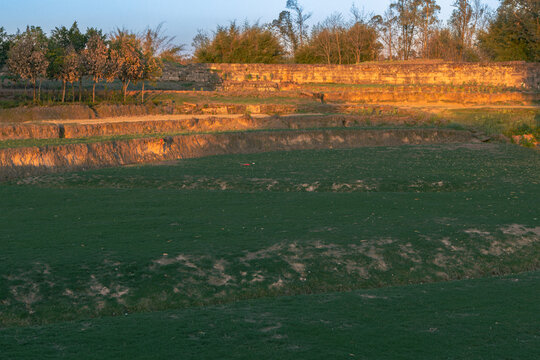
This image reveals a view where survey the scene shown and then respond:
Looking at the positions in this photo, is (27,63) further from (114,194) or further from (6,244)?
(6,244)

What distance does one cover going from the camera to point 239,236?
23.6ft

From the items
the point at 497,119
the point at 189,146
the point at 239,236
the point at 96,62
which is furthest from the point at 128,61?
the point at 239,236

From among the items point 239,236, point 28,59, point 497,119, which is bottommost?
point 239,236

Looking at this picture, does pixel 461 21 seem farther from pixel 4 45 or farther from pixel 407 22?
pixel 4 45

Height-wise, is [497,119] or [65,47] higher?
[65,47]

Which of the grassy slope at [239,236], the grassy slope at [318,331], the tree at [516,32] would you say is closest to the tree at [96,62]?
the grassy slope at [239,236]

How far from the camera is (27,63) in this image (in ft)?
72.9

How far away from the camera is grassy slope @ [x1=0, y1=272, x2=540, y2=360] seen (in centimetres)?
403

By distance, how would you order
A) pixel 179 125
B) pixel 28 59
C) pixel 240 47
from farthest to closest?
pixel 240 47
pixel 28 59
pixel 179 125

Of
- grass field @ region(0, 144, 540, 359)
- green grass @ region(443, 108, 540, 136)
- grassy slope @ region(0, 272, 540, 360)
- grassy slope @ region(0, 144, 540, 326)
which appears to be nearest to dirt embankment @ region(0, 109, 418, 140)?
green grass @ region(443, 108, 540, 136)

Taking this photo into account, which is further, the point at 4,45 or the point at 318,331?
the point at 4,45

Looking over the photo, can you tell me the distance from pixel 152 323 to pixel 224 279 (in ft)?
4.61

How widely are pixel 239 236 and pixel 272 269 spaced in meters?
1.05

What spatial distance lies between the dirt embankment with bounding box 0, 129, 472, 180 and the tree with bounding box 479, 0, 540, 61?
970 inches
